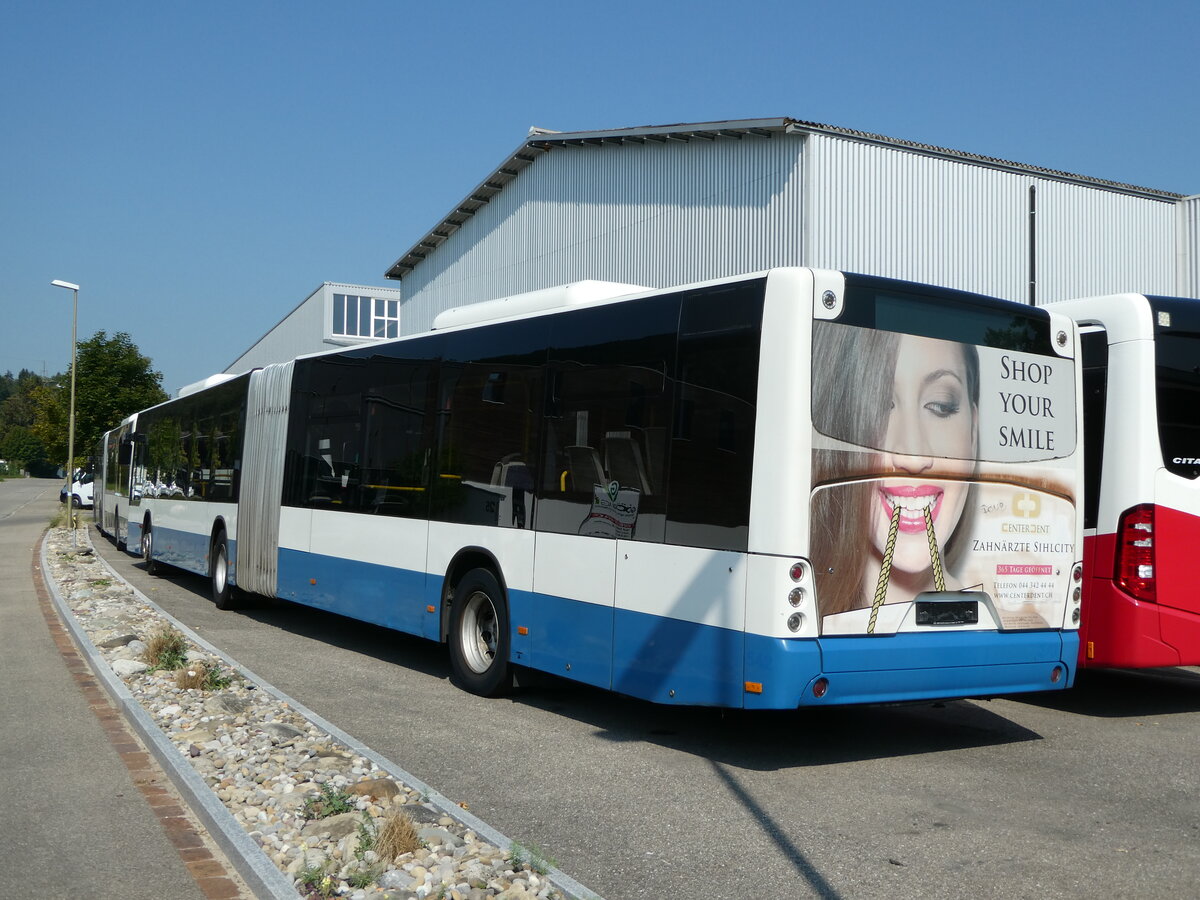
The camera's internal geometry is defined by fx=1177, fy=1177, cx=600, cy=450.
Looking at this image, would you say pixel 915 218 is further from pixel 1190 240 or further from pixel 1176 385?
pixel 1176 385

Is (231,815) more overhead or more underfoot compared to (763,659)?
more underfoot

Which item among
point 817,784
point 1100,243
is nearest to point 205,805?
point 817,784

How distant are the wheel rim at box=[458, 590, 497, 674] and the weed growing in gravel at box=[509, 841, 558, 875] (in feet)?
14.7

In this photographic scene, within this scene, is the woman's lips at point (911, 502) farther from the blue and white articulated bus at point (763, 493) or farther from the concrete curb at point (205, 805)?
the concrete curb at point (205, 805)

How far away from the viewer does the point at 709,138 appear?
2252cm

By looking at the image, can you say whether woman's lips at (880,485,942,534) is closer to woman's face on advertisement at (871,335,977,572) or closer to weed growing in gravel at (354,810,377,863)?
woman's face on advertisement at (871,335,977,572)

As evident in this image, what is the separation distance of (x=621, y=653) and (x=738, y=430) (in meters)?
1.77

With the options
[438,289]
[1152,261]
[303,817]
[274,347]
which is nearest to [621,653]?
[303,817]

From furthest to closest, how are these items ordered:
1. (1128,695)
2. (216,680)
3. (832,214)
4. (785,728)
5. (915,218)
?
1. (915,218)
2. (832,214)
3. (1128,695)
4. (216,680)
5. (785,728)

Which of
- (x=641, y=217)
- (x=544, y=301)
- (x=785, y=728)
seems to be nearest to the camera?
(x=785, y=728)

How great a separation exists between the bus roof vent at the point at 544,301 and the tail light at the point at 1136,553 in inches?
155

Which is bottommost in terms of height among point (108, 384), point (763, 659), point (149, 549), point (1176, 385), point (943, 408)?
point (149, 549)

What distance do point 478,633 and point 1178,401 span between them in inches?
225

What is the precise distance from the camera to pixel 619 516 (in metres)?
7.81
